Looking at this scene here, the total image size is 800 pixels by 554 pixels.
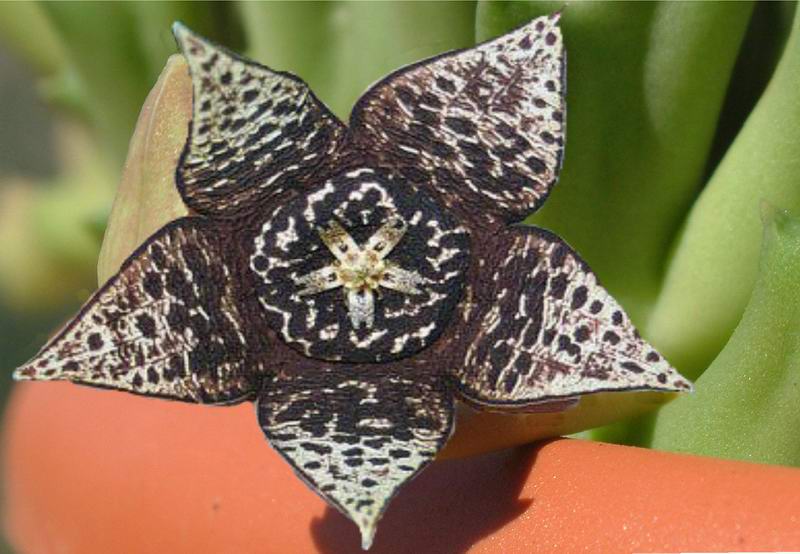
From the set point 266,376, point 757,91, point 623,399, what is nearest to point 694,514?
point 623,399

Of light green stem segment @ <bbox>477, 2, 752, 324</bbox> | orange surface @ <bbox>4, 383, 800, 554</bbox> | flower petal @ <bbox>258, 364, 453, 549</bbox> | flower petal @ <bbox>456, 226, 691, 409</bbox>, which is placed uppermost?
light green stem segment @ <bbox>477, 2, 752, 324</bbox>

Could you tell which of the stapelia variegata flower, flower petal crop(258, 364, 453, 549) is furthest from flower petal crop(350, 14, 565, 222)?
flower petal crop(258, 364, 453, 549)

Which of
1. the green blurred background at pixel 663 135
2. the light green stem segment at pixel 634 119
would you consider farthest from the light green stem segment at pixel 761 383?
the light green stem segment at pixel 634 119

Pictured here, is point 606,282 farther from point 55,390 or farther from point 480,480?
point 55,390

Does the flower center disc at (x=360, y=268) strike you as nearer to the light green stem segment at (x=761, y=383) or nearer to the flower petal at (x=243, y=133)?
the flower petal at (x=243, y=133)

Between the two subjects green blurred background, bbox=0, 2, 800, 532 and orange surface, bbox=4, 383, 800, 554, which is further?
green blurred background, bbox=0, 2, 800, 532

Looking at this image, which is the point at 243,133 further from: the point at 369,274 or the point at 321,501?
the point at 321,501

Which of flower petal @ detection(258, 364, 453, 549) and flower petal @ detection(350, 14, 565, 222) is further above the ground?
flower petal @ detection(350, 14, 565, 222)

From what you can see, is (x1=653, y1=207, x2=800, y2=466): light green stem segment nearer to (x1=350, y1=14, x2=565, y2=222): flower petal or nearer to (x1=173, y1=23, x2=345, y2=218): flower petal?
(x1=350, y1=14, x2=565, y2=222): flower petal
